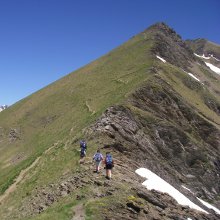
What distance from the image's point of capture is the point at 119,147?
38.5 m

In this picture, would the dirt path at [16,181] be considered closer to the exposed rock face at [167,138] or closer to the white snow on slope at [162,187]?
the exposed rock face at [167,138]

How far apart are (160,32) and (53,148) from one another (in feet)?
232

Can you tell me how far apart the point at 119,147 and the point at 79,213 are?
49.1 ft

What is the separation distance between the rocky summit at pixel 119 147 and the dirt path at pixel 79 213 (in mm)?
82

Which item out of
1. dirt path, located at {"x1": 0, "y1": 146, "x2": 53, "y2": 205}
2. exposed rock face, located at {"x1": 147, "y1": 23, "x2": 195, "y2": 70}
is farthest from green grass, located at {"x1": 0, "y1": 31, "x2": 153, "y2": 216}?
exposed rock face, located at {"x1": 147, "y1": 23, "x2": 195, "y2": 70}

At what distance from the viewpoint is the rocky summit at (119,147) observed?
27375 mm

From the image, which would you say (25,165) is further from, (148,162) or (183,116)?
(183,116)

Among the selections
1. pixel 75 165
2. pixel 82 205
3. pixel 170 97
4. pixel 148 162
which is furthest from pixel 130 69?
pixel 82 205

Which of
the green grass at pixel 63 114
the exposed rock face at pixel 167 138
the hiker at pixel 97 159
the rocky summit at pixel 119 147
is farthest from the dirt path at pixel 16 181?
the hiker at pixel 97 159

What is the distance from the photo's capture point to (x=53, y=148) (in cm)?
4678

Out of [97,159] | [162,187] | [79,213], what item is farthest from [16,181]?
[79,213]

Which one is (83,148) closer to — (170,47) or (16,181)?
(16,181)

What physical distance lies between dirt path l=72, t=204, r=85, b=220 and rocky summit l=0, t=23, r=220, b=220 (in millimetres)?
82

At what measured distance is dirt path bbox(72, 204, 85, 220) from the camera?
23.4 metres
